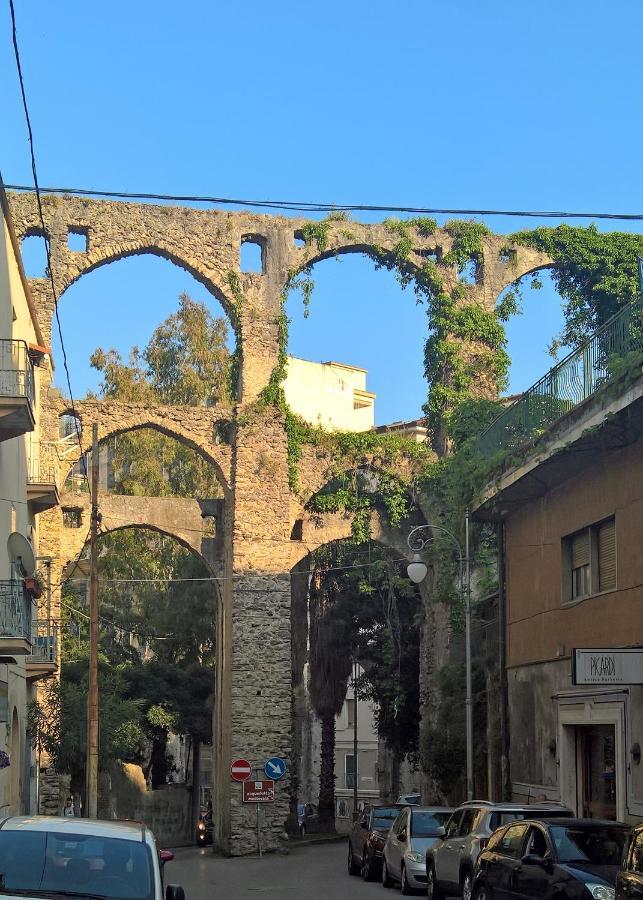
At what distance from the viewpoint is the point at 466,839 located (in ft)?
56.1

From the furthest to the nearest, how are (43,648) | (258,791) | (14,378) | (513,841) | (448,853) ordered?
(258,791), (43,648), (14,378), (448,853), (513,841)

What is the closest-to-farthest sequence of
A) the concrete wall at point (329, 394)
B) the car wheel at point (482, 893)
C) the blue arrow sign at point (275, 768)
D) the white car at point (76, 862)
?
the white car at point (76, 862) < the car wheel at point (482, 893) < the blue arrow sign at point (275, 768) < the concrete wall at point (329, 394)

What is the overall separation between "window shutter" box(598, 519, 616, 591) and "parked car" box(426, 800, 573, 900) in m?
3.82

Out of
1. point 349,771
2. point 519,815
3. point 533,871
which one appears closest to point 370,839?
point 519,815

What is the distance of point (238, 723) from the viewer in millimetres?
34844

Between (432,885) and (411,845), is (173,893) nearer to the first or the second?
(432,885)

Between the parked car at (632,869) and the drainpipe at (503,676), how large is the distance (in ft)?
45.7

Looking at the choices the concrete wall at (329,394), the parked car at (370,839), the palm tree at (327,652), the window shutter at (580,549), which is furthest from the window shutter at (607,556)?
the concrete wall at (329,394)

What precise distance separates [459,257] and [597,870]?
90.8 feet

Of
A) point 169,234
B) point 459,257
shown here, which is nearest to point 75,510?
point 169,234

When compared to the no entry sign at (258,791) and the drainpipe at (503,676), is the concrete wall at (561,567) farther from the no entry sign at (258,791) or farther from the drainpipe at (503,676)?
the no entry sign at (258,791)

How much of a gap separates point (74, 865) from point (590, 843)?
6312 millimetres

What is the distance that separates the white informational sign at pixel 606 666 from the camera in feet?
55.3

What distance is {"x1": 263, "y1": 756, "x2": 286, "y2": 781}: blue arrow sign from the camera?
33.3 metres
